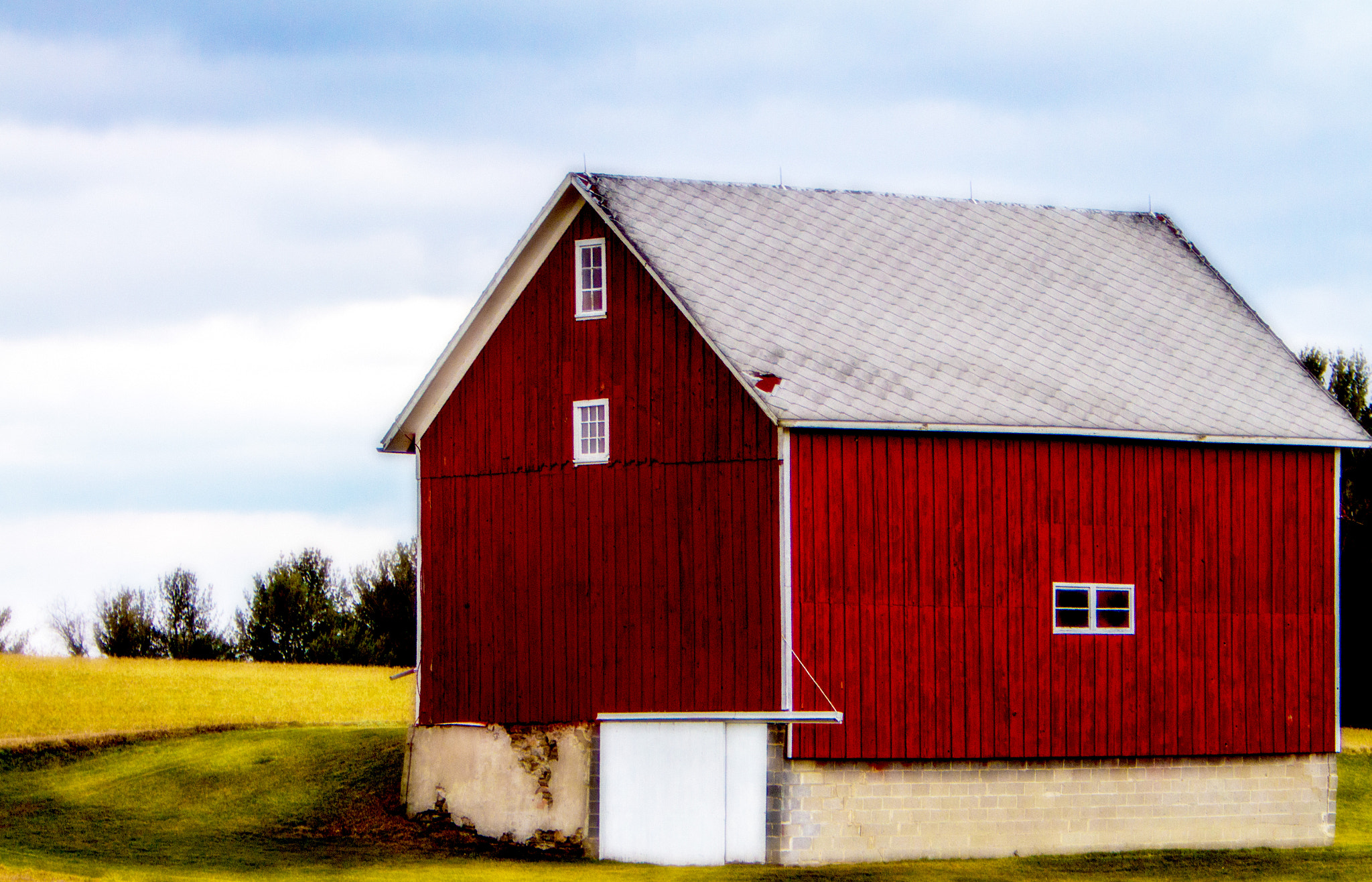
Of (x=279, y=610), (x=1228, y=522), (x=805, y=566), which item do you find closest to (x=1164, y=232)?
(x=1228, y=522)

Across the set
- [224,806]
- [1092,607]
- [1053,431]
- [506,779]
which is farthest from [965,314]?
[224,806]

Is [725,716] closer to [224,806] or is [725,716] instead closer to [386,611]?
[224,806]

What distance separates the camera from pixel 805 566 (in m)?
25.8

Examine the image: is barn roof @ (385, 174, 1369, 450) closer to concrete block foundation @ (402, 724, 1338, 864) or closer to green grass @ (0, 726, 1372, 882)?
concrete block foundation @ (402, 724, 1338, 864)

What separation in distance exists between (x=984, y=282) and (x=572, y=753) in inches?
385

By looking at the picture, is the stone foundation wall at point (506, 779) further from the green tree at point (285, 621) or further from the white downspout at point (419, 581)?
the green tree at point (285, 621)

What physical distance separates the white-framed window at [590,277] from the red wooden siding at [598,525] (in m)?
0.16

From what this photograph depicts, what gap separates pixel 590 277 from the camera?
28.4 meters

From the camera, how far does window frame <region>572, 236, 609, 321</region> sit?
92.2 ft

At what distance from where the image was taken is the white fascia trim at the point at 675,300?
25.6 m

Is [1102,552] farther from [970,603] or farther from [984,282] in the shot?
[984,282]

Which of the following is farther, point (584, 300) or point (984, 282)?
point (984, 282)

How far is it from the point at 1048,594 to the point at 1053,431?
7.53 ft

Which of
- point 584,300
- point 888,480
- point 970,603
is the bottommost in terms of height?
point 970,603
